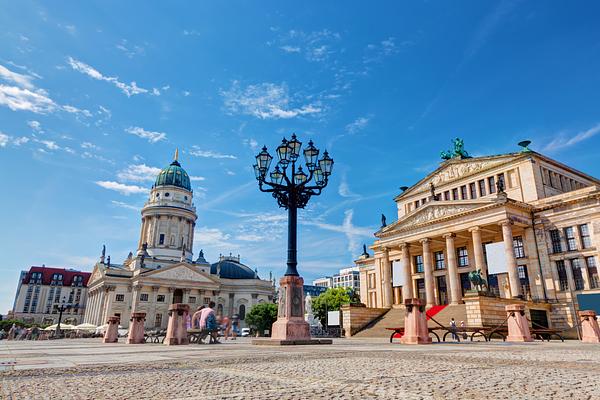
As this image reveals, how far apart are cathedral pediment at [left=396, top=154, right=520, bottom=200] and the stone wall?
18.9 metres

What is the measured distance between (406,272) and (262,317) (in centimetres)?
3200

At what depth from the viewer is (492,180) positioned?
137ft

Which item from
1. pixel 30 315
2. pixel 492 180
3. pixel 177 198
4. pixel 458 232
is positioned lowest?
pixel 30 315

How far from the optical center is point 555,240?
34.2m

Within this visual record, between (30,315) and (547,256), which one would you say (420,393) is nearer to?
(547,256)

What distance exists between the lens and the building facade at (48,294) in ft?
347

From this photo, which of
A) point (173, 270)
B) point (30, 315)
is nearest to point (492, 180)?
point (173, 270)

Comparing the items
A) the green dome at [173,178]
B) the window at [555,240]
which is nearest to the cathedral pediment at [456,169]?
the window at [555,240]

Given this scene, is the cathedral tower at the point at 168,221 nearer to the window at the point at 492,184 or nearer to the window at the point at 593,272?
the window at the point at 492,184

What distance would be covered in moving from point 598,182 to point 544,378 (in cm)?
5278

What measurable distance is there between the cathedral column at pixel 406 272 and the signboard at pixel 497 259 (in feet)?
28.4

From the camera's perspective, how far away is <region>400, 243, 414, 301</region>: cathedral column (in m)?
40.6

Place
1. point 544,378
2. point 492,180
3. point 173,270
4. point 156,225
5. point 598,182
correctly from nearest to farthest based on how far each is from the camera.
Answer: point 544,378
point 492,180
point 598,182
point 173,270
point 156,225

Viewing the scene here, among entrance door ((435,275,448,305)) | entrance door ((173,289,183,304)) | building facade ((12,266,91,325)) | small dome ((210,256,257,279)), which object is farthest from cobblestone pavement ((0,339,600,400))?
building facade ((12,266,91,325))
